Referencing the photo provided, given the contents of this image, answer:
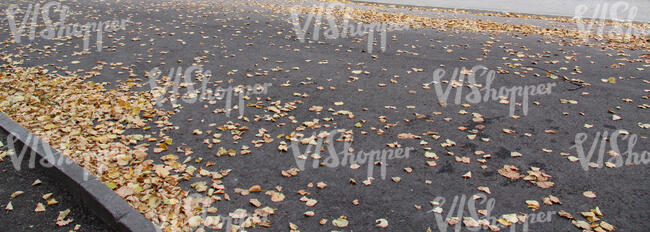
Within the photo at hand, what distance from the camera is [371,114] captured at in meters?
5.84

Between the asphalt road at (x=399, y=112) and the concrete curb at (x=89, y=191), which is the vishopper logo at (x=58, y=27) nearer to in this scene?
the asphalt road at (x=399, y=112)

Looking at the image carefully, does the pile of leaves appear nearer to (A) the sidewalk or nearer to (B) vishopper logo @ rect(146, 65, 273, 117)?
(B) vishopper logo @ rect(146, 65, 273, 117)

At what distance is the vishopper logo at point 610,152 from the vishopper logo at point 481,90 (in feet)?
3.19

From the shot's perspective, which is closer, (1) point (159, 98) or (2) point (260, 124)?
(2) point (260, 124)

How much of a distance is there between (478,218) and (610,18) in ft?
39.7

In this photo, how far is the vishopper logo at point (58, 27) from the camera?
10180mm

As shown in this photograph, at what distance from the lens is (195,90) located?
671cm

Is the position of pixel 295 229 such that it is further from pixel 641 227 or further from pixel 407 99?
pixel 407 99

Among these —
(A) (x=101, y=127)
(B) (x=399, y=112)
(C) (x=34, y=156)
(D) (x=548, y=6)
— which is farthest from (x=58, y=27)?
(D) (x=548, y=6)

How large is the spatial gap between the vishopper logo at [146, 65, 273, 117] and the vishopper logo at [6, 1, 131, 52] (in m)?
2.95

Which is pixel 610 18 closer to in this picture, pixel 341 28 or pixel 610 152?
pixel 341 28

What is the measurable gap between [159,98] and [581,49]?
28.3 feet

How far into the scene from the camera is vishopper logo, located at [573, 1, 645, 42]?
1050cm

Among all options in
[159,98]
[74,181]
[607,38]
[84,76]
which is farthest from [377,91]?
[607,38]
